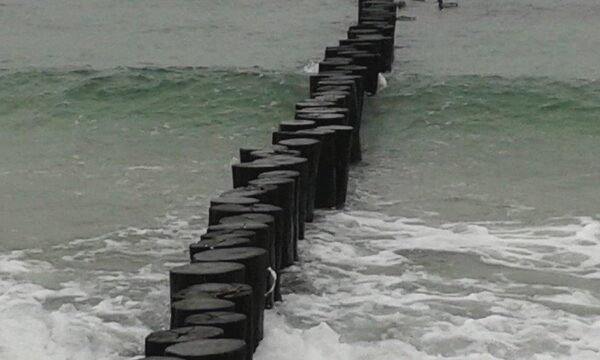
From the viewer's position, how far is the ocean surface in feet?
25.2

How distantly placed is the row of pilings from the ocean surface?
288 mm

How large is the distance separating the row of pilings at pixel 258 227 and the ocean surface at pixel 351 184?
0.29m

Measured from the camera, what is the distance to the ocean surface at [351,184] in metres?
7.69

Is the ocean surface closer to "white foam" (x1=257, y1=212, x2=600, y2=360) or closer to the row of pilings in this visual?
"white foam" (x1=257, y1=212, x2=600, y2=360)

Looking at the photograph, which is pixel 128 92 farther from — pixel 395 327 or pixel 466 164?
pixel 395 327

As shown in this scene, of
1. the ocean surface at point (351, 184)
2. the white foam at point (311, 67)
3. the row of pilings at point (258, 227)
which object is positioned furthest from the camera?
the white foam at point (311, 67)

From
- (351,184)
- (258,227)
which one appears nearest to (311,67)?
(351,184)

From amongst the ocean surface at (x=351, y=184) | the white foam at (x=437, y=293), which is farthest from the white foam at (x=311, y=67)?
the white foam at (x=437, y=293)

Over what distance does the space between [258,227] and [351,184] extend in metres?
4.41

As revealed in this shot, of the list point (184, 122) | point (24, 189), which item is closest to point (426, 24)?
point (184, 122)

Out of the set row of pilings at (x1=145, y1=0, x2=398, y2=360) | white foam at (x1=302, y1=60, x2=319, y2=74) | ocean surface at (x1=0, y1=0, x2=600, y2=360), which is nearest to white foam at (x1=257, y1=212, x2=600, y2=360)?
ocean surface at (x1=0, y1=0, x2=600, y2=360)

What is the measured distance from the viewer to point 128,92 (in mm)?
17938

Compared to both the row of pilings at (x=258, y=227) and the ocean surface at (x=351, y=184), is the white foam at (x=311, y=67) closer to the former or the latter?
the ocean surface at (x=351, y=184)

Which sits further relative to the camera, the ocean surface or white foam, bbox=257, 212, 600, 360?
the ocean surface
